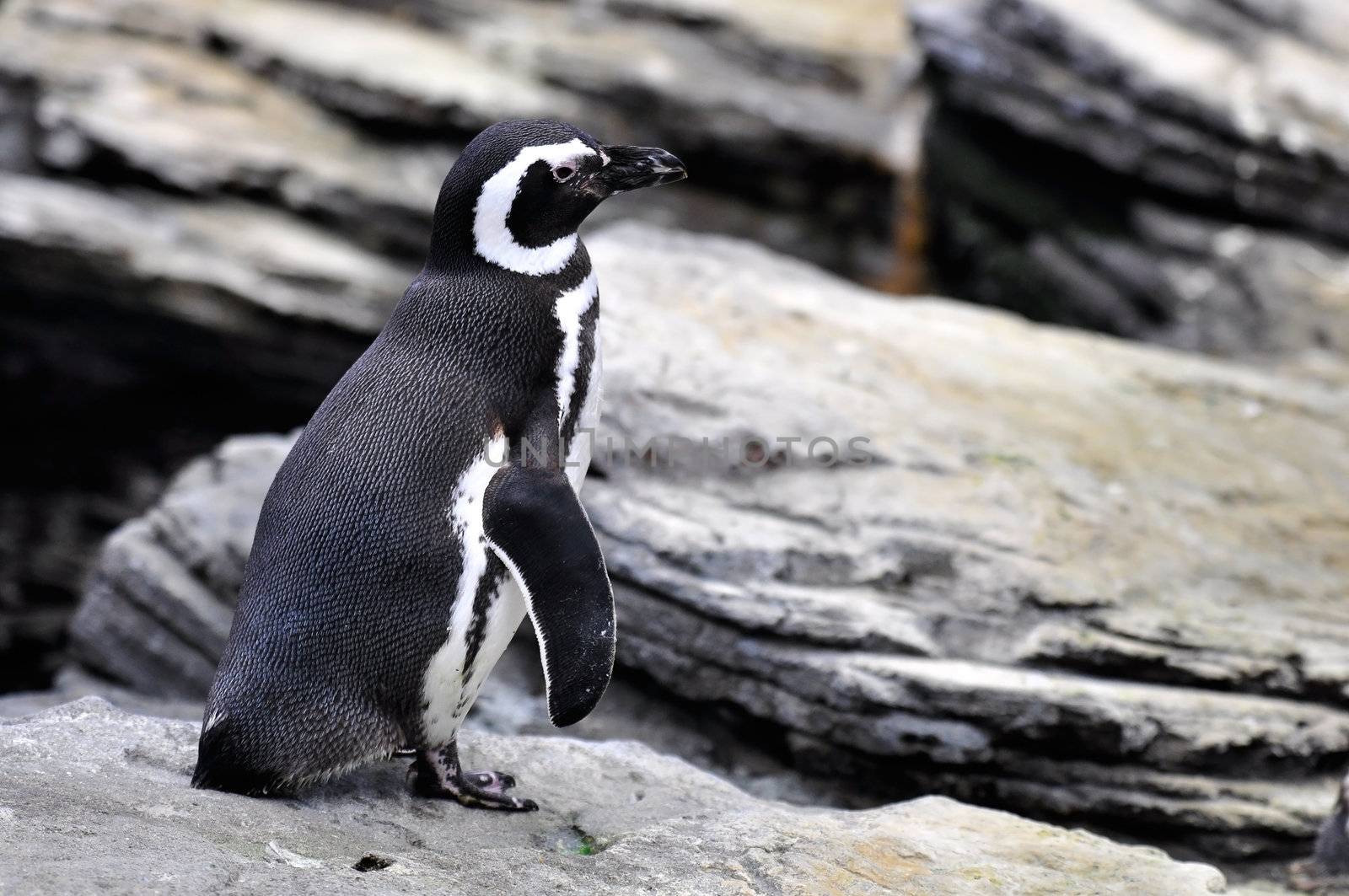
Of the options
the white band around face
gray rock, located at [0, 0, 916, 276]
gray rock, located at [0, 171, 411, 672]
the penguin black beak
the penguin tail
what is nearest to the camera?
the penguin tail

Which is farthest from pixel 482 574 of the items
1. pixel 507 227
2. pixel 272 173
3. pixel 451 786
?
pixel 272 173

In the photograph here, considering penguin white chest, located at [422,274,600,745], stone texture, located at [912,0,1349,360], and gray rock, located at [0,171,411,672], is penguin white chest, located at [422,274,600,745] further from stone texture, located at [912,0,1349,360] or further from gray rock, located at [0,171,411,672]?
stone texture, located at [912,0,1349,360]

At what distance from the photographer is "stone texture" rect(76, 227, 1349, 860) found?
314cm

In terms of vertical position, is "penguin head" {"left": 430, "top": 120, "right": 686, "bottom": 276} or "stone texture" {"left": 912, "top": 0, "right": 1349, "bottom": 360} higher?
"stone texture" {"left": 912, "top": 0, "right": 1349, "bottom": 360}

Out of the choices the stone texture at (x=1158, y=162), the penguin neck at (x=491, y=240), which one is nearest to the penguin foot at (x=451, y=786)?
the penguin neck at (x=491, y=240)

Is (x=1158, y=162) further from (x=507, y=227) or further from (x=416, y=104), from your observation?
(x=507, y=227)

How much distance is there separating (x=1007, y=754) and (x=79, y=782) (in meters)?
1.94

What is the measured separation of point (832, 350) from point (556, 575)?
6.53 ft

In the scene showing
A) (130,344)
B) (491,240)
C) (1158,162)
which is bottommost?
(130,344)

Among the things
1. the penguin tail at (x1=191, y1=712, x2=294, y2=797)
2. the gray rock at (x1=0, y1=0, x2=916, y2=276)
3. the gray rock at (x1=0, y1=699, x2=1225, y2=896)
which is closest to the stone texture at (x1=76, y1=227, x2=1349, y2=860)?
the gray rock at (x1=0, y1=699, x2=1225, y2=896)

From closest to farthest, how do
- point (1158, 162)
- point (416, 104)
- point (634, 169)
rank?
point (634, 169) → point (1158, 162) → point (416, 104)

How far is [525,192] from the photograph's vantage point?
2477 mm

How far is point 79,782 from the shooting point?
222 cm

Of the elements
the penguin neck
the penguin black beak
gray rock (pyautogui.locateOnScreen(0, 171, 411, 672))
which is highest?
Answer: the penguin black beak
